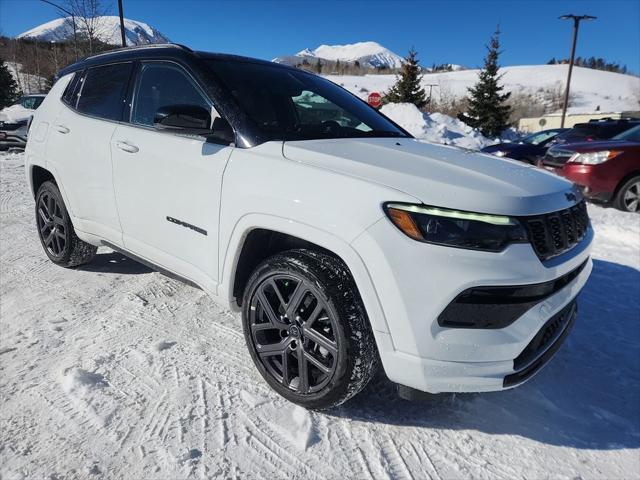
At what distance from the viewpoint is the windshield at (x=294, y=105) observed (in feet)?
8.04

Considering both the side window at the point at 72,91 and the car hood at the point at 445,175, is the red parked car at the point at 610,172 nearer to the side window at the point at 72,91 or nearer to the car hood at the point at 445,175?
the car hood at the point at 445,175

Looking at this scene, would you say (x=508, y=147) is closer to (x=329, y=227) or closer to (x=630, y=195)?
(x=630, y=195)

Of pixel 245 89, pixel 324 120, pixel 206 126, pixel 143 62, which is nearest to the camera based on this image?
pixel 206 126

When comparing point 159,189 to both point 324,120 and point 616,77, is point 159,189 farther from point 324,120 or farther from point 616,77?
point 616,77

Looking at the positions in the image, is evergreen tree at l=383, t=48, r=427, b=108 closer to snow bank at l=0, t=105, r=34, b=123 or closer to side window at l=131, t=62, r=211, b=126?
snow bank at l=0, t=105, r=34, b=123

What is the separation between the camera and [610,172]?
655 cm

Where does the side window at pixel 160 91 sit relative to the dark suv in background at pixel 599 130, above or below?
above

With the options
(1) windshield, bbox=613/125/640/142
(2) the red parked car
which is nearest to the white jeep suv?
(2) the red parked car

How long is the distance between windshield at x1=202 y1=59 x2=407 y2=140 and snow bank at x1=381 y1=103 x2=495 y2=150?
15631 millimetres

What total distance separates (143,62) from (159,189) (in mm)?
1038

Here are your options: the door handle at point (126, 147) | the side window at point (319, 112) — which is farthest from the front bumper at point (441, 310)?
the door handle at point (126, 147)

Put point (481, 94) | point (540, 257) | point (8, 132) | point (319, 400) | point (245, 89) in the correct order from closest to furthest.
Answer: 1. point (540, 257)
2. point (319, 400)
3. point (245, 89)
4. point (8, 132)
5. point (481, 94)

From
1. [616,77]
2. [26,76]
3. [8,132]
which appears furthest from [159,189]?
[616,77]

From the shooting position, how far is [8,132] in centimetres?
1291
